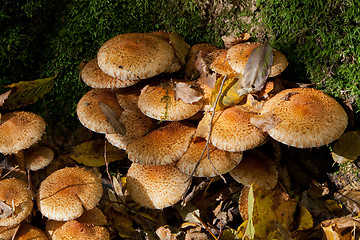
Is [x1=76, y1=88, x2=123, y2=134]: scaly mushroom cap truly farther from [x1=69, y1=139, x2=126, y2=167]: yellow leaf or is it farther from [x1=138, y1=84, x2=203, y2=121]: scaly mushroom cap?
[x1=69, y1=139, x2=126, y2=167]: yellow leaf

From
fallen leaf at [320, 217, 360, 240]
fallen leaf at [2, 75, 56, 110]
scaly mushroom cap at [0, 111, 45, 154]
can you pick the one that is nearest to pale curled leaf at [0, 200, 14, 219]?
scaly mushroom cap at [0, 111, 45, 154]

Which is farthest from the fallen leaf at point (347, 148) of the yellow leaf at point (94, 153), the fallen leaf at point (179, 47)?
the yellow leaf at point (94, 153)

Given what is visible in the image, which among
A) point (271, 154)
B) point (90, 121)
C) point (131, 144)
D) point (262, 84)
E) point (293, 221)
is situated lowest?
point (293, 221)

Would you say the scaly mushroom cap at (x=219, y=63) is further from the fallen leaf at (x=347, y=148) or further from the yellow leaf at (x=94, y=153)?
the yellow leaf at (x=94, y=153)

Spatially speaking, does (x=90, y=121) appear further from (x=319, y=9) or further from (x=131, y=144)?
(x=319, y=9)

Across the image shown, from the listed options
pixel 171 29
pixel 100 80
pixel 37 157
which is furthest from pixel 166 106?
pixel 37 157

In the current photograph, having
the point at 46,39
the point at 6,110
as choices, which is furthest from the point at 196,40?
the point at 6,110
